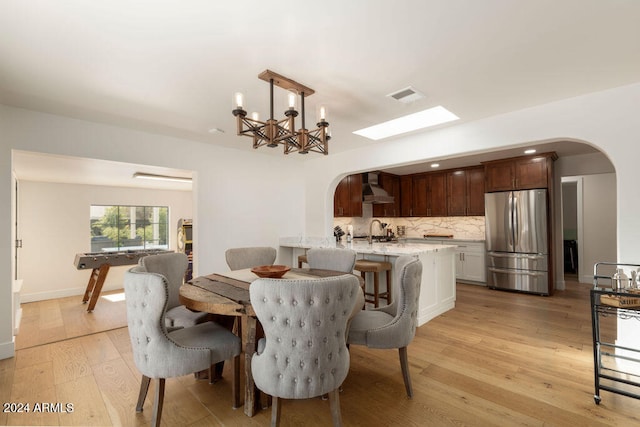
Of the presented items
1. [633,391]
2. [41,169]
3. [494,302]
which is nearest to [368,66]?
[633,391]

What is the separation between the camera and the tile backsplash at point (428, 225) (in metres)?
6.41

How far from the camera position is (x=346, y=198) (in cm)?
611

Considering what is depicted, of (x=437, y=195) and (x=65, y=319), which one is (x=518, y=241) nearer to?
(x=437, y=195)

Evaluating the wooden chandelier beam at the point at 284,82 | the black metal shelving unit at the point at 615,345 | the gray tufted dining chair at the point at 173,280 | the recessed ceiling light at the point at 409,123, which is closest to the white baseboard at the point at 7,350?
the gray tufted dining chair at the point at 173,280

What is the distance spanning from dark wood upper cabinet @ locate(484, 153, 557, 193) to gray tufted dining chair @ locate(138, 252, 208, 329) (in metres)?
5.32

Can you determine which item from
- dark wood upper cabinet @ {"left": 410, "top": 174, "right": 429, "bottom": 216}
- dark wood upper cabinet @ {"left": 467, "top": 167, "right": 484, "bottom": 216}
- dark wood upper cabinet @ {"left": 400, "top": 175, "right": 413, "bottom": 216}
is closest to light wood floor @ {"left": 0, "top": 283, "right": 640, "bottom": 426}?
dark wood upper cabinet @ {"left": 467, "top": 167, "right": 484, "bottom": 216}

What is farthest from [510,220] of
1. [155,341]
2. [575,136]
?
[155,341]

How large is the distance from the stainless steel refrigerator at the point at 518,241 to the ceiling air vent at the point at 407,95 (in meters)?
3.66

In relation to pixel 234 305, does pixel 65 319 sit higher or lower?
lower

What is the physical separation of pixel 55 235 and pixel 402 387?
6.57m

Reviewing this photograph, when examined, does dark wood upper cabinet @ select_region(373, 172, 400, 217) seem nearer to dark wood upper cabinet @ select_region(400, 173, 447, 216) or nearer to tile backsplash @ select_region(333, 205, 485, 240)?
dark wood upper cabinet @ select_region(400, 173, 447, 216)

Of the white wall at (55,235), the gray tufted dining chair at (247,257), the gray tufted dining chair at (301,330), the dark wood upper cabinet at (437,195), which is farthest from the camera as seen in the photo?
the dark wood upper cabinet at (437,195)

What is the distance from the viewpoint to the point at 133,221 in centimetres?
671

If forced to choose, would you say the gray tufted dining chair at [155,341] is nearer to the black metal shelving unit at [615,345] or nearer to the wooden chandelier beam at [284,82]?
the wooden chandelier beam at [284,82]
